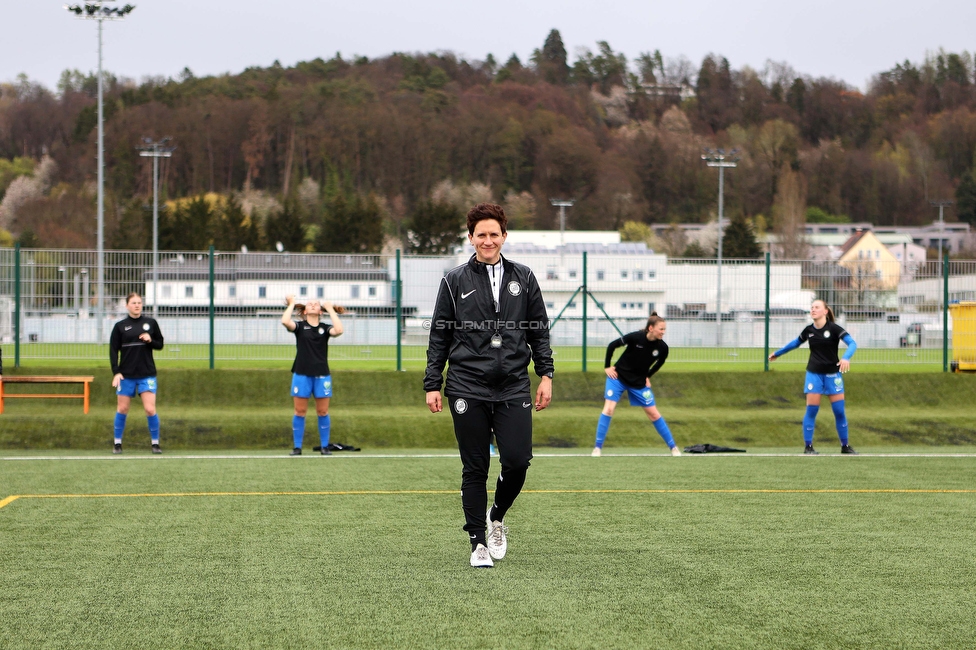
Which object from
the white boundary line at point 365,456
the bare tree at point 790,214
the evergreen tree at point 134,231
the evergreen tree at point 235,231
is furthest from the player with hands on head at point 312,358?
the bare tree at point 790,214

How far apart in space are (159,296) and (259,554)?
1384 centimetres

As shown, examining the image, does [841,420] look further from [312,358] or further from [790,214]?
[790,214]

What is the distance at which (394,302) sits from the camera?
741 inches

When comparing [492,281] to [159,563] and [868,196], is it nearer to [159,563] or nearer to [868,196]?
[159,563]

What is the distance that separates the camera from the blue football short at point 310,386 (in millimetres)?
12305

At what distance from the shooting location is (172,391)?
1725 centimetres

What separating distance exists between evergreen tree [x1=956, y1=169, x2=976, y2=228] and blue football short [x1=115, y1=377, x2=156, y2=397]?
421ft

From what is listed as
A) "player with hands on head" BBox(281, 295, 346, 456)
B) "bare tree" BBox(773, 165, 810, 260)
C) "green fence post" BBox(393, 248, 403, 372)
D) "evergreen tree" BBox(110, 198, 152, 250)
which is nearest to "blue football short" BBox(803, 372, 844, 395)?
"player with hands on head" BBox(281, 295, 346, 456)

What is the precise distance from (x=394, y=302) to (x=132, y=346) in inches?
277

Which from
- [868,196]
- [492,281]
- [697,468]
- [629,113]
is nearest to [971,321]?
[697,468]

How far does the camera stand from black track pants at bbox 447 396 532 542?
5414mm

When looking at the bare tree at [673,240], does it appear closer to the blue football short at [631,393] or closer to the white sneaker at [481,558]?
the blue football short at [631,393]

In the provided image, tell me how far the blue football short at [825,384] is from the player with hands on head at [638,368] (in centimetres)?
185

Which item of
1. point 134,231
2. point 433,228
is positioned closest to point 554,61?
point 433,228
